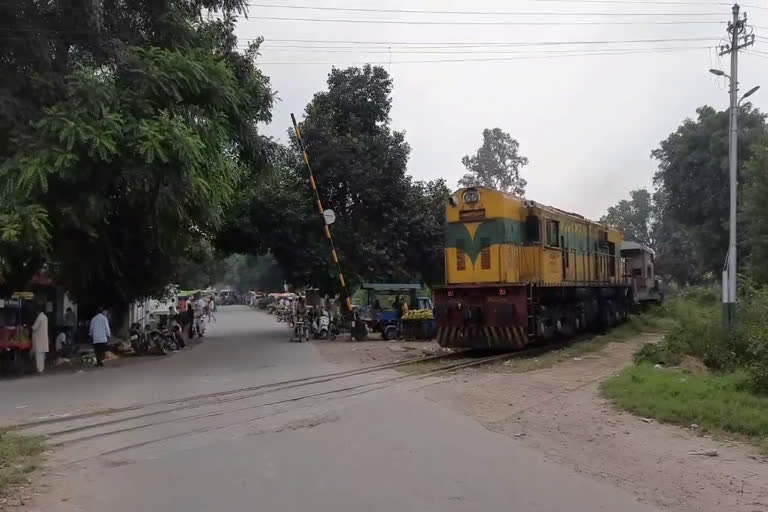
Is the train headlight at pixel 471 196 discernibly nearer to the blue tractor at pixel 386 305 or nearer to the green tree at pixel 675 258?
the blue tractor at pixel 386 305

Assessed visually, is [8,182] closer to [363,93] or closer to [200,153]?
[200,153]

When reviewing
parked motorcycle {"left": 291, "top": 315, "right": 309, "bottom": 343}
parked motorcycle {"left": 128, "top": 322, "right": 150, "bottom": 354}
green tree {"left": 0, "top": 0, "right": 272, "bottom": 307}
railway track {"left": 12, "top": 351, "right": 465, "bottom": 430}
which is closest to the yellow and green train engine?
railway track {"left": 12, "top": 351, "right": 465, "bottom": 430}

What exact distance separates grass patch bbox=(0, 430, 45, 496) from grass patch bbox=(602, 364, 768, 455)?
752 centimetres

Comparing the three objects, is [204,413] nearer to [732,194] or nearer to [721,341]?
[721,341]

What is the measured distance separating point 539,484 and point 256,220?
22420 millimetres

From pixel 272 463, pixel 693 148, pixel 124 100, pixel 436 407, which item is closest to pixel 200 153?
pixel 124 100

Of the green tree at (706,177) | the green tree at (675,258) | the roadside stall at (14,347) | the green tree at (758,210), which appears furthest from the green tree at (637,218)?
the roadside stall at (14,347)

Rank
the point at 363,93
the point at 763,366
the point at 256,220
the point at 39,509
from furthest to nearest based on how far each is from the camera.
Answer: the point at 363,93 → the point at 256,220 → the point at 763,366 → the point at 39,509

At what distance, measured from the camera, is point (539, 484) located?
6293 millimetres

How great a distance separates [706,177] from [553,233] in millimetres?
29866

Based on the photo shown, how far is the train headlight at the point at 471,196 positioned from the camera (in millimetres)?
17453

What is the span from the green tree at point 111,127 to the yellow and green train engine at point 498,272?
6085 millimetres

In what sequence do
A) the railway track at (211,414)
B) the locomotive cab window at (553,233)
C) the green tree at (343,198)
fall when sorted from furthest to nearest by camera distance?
the green tree at (343,198), the locomotive cab window at (553,233), the railway track at (211,414)

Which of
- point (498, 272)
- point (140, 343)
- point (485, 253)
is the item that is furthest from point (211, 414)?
point (140, 343)
